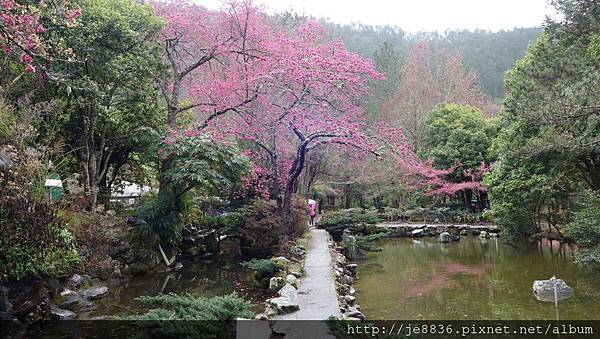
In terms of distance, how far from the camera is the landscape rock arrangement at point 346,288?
19.3ft

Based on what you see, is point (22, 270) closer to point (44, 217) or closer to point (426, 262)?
point (44, 217)

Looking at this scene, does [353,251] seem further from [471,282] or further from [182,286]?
[182,286]

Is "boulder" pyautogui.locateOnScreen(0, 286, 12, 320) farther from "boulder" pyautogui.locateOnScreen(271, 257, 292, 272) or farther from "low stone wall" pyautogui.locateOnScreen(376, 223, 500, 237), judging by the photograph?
"low stone wall" pyautogui.locateOnScreen(376, 223, 500, 237)

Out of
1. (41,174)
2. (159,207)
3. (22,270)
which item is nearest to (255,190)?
(159,207)

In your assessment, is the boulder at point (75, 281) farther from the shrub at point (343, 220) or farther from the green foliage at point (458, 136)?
the green foliage at point (458, 136)

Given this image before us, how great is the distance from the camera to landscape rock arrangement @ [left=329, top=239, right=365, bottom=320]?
5875 mm

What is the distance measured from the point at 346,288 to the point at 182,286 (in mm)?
3313

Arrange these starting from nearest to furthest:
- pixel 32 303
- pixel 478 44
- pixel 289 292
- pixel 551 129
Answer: pixel 32 303
pixel 289 292
pixel 551 129
pixel 478 44

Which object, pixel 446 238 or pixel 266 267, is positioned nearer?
pixel 266 267

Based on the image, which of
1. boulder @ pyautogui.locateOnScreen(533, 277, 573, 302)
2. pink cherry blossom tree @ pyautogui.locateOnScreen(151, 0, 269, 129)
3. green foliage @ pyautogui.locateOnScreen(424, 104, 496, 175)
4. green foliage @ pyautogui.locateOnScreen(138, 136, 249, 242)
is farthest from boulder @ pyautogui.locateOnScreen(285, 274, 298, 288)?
green foliage @ pyautogui.locateOnScreen(424, 104, 496, 175)

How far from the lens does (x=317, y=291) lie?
657cm

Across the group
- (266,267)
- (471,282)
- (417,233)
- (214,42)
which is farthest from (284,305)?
(417,233)

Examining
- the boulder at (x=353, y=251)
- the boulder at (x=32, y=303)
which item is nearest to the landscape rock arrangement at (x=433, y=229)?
the boulder at (x=353, y=251)

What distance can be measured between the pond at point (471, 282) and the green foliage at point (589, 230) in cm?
59
